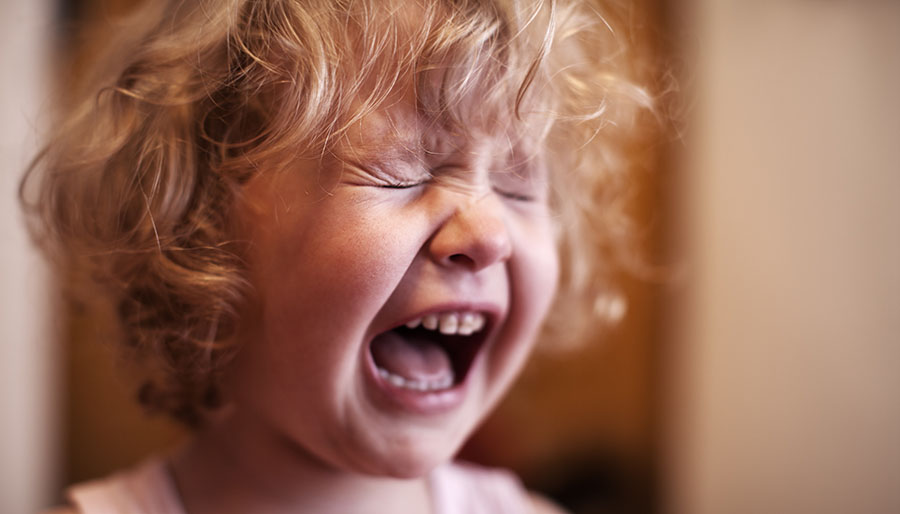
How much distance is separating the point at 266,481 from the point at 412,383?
18 centimetres

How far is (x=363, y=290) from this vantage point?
1.68ft

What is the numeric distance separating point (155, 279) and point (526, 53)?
0.41m

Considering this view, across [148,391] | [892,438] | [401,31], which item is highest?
[401,31]

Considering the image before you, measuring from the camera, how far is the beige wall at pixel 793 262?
1.48 m

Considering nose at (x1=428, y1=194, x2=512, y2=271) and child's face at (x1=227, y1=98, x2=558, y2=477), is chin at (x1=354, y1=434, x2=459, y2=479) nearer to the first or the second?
child's face at (x1=227, y1=98, x2=558, y2=477)

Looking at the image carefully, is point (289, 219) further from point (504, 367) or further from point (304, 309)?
point (504, 367)

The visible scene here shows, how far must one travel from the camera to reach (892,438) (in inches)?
58.7

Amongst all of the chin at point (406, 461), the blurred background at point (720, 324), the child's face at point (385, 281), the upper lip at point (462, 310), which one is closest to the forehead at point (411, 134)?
the child's face at point (385, 281)

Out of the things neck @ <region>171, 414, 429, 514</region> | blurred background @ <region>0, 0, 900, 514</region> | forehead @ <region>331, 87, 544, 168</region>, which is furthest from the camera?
blurred background @ <region>0, 0, 900, 514</region>

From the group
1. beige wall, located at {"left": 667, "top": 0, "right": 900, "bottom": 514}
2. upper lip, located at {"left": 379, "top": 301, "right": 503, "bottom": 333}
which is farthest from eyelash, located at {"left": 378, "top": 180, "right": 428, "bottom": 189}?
beige wall, located at {"left": 667, "top": 0, "right": 900, "bottom": 514}

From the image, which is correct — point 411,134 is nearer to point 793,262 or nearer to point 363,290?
point 363,290

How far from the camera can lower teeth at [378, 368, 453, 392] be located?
1.94ft

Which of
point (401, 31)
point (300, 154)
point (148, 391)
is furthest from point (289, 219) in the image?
point (148, 391)

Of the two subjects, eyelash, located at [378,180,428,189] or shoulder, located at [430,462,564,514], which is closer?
eyelash, located at [378,180,428,189]
